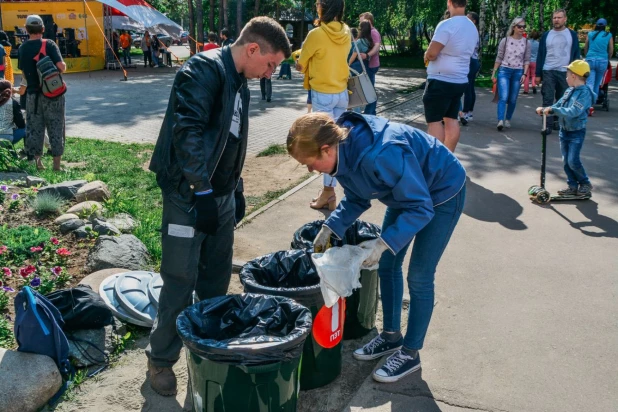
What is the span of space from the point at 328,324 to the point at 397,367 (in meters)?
0.54

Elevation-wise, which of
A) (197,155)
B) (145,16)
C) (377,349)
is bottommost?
(377,349)

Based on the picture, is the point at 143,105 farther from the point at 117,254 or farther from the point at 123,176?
the point at 117,254

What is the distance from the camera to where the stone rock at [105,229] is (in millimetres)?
5391

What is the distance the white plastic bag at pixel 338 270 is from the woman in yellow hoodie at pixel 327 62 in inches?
124

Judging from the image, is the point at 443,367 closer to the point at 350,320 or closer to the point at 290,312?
the point at 350,320

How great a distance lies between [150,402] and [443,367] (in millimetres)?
1681

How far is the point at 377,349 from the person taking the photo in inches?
151

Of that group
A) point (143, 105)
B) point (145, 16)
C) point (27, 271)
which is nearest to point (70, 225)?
point (27, 271)

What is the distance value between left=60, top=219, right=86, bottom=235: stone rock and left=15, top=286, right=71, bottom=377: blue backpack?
2.15 meters

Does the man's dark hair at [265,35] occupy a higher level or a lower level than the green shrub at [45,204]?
higher

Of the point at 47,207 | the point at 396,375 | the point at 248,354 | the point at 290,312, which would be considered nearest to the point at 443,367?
the point at 396,375

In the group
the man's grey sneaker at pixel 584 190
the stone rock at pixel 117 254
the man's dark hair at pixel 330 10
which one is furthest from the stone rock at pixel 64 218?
the man's grey sneaker at pixel 584 190

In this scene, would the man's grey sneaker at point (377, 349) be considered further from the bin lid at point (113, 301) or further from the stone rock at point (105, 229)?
the stone rock at point (105, 229)

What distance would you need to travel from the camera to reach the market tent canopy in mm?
22531
